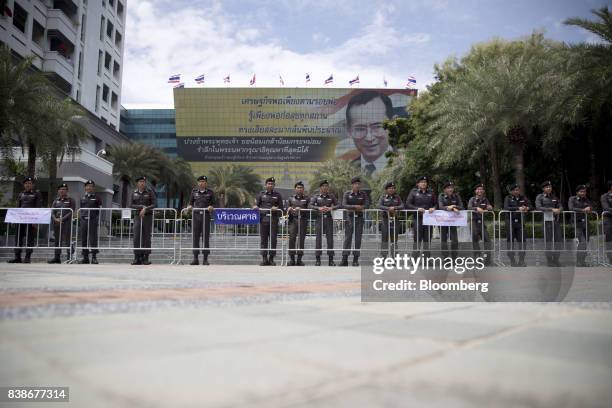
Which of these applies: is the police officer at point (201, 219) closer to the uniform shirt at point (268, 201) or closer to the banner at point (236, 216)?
the banner at point (236, 216)

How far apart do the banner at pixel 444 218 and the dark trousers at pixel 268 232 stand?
3444 mm

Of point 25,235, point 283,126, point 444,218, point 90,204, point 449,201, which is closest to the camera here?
point 444,218

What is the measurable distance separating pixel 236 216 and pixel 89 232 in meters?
3.51

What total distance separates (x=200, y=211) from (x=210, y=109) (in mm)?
87759

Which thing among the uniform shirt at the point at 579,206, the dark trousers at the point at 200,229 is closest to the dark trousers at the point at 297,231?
the dark trousers at the point at 200,229

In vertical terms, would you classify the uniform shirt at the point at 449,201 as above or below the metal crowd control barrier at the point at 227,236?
above

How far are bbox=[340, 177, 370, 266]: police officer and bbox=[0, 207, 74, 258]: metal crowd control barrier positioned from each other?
643cm

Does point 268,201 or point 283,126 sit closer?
point 268,201

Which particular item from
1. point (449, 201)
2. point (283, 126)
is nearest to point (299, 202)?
point (449, 201)

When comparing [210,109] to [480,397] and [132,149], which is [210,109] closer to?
[132,149]

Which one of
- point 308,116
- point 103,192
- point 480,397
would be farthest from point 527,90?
point 308,116

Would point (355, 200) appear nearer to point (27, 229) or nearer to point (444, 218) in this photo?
point (444, 218)

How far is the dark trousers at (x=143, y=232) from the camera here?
10.6m

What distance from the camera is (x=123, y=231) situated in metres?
11.5
